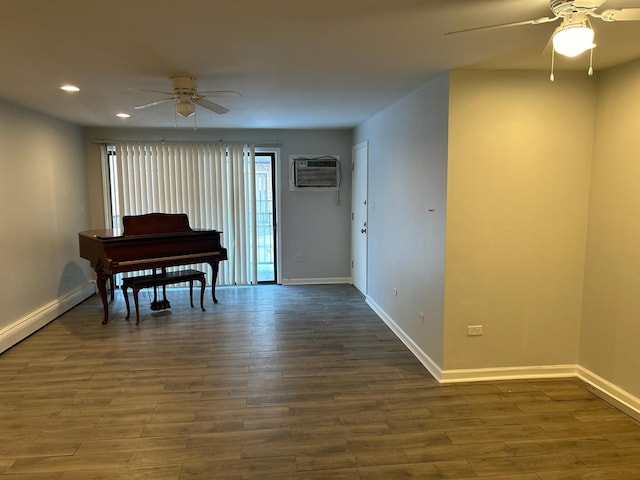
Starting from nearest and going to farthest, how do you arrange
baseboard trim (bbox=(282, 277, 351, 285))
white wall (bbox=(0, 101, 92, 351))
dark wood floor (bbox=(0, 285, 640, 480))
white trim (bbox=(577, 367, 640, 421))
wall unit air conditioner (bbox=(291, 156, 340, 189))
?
1. dark wood floor (bbox=(0, 285, 640, 480))
2. white trim (bbox=(577, 367, 640, 421))
3. white wall (bbox=(0, 101, 92, 351))
4. wall unit air conditioner (bbox=(291, 156, 340, 189))
5. baseboard trim (bbox=(282, 277, 351, 285))

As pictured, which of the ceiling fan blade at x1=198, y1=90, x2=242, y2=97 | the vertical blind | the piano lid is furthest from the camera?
the vertical blind

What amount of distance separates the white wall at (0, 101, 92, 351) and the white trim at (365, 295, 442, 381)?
12.1 feet

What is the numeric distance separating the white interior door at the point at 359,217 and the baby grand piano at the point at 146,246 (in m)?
1.85

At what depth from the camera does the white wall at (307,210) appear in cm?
622

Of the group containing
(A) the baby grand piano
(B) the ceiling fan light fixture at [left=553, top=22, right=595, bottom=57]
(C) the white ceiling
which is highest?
(C) the white ceiling

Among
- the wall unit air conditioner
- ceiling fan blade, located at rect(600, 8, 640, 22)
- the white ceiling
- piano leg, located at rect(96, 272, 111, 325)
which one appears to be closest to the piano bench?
piano leg, located at rect(96, 272, 111, 325)

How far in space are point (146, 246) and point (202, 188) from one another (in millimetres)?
1781

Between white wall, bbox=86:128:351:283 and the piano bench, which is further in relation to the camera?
white wall, bbox=86:128:351:283

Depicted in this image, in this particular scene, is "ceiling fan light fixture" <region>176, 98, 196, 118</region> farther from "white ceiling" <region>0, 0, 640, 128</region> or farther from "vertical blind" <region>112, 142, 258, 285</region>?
"vertical blind" <region>112, 142, 258, 285</region>

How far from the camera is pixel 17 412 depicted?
2.87 metres

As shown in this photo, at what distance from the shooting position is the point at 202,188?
20.5 ft

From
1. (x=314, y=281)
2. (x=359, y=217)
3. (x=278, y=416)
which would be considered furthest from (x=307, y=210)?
(x=278, y=416)

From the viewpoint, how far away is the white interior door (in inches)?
222

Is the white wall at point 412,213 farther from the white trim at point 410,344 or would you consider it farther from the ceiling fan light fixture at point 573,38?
the ceiling fan light fixture at point 573,38
